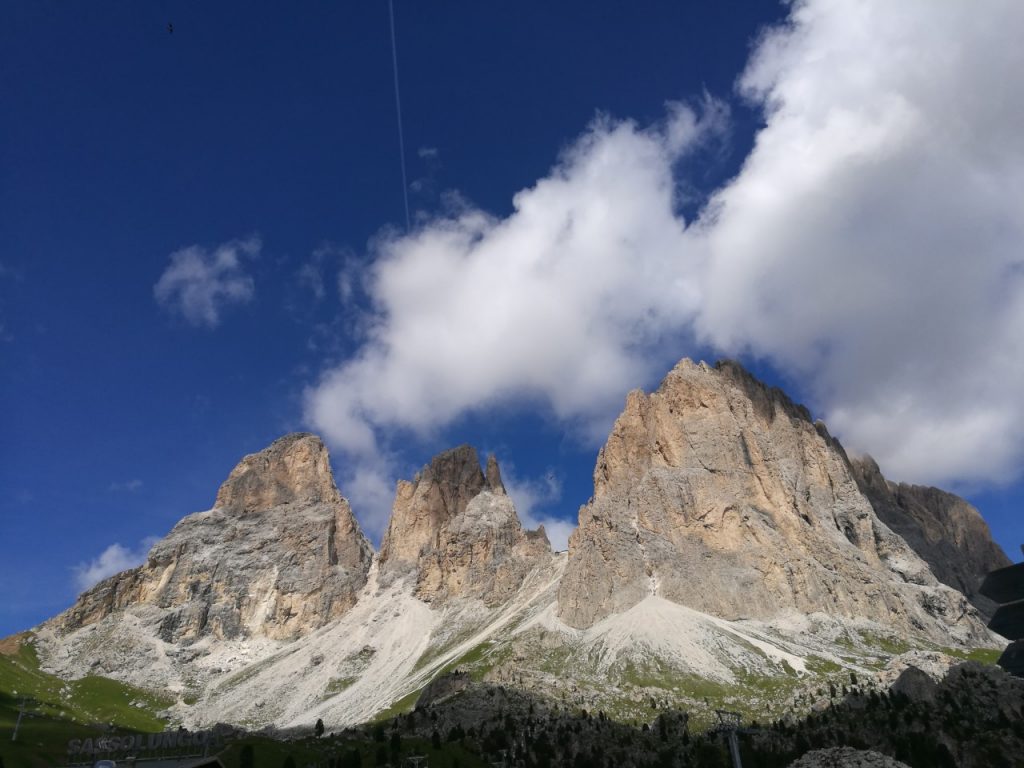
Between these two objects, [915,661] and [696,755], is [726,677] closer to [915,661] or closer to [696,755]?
[915,661]

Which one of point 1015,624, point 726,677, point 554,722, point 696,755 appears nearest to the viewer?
point 1015,624

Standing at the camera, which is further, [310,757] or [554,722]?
[554,722]

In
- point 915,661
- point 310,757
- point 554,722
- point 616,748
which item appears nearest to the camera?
point 310,757

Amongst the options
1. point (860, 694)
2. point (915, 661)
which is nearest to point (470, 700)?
point (860, 694)

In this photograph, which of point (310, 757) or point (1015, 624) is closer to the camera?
point (1015, 624)

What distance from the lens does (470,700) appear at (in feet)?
506

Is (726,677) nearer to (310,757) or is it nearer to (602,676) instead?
(602,676)

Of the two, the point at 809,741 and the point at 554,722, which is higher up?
the point at 554,722

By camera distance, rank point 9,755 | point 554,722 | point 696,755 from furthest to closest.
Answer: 1. point 554,722
2. point 696,755
3. point 9,755

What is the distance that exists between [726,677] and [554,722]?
186 ft

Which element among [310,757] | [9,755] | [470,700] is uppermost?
[470,700]

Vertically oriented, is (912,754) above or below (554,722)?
below

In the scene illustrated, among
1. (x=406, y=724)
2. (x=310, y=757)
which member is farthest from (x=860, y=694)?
(x=310, y=757)

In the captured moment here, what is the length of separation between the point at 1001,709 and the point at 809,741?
3760cm
